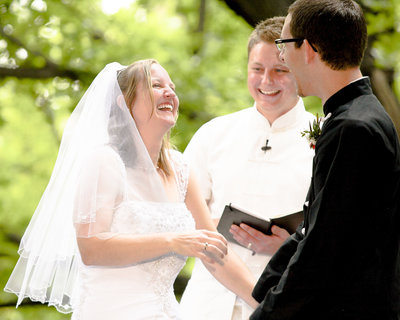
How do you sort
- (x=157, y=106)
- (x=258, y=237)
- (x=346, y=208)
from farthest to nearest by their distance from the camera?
(x=258, y=237) < (x=157, y=106) < (x=346, y=208)

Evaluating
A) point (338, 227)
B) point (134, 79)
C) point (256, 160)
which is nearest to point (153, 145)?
point (134, 79)

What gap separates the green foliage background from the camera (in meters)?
6.43

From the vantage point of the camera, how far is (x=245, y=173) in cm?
371

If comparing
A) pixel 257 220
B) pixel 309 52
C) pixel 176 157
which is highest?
pixel 309 52

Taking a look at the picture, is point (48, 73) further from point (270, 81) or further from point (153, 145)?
point (153, 145)

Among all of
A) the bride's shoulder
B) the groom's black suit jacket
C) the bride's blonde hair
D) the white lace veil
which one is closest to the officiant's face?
the bride's shoulder

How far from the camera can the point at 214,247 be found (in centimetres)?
269

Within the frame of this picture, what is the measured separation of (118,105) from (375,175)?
148 cm

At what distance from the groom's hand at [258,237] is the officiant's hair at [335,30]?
46.7 inches

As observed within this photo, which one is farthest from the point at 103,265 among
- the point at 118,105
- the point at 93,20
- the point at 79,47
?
the point at 93,20

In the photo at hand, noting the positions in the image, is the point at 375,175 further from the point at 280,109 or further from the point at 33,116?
the point at 33,116

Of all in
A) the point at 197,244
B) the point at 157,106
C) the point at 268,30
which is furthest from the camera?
the point at 268,30

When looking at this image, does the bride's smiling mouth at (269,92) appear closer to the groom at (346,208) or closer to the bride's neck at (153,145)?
the bride's neck at (153,145)

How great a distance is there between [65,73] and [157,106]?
11.5 feet
